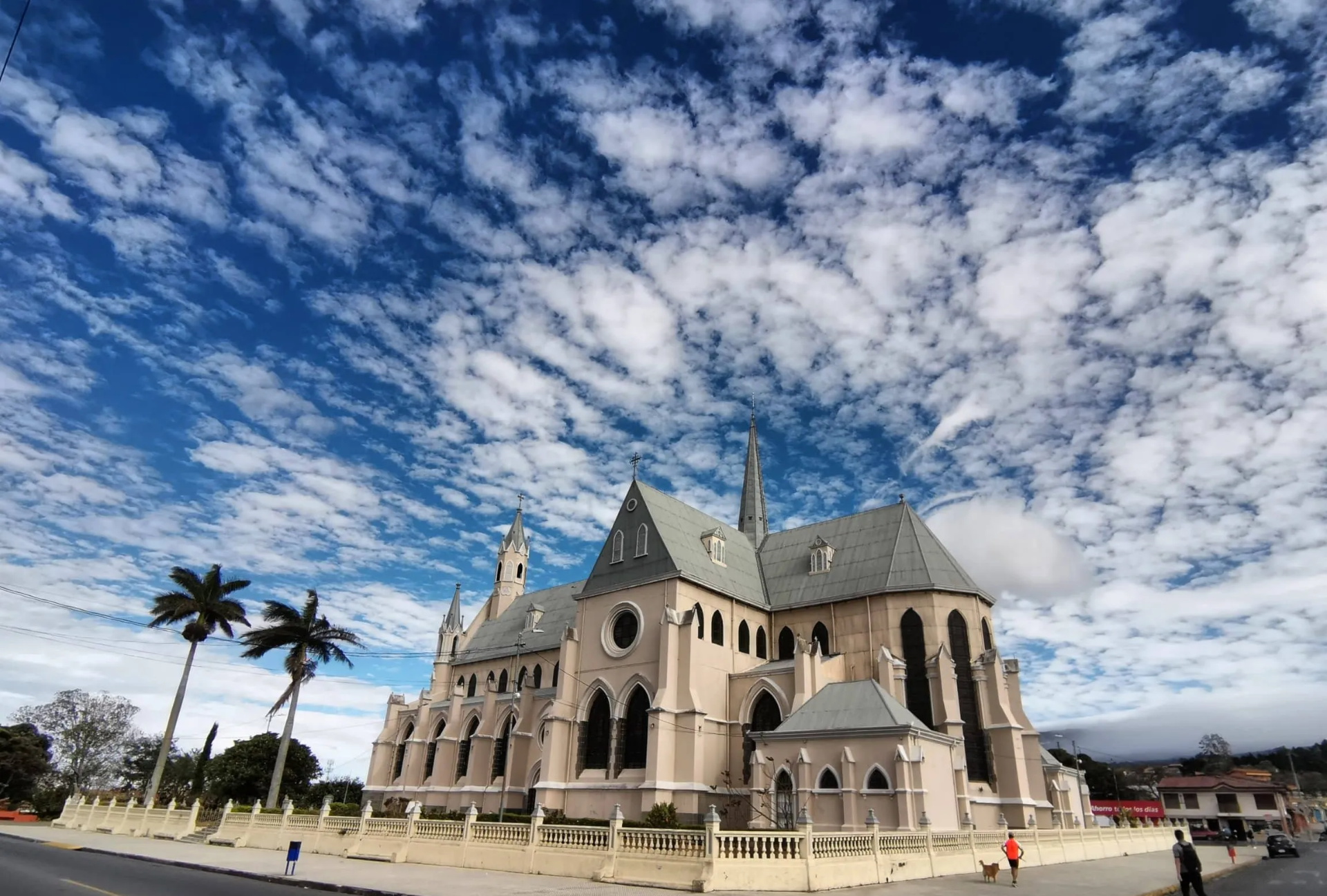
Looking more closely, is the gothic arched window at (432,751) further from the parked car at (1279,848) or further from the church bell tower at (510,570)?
the parked car at (1279,848)

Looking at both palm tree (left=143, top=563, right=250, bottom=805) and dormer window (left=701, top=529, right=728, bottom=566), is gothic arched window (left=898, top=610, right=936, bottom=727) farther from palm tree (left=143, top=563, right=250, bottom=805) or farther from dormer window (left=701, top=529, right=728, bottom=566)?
palm tree (left=143, top=563, right=250, bottom=805)

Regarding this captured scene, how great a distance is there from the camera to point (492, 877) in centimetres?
1859

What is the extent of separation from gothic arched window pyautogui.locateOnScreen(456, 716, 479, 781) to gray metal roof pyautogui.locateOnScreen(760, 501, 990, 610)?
2056cm

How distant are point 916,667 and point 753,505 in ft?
55.7

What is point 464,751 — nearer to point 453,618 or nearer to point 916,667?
point 453,618

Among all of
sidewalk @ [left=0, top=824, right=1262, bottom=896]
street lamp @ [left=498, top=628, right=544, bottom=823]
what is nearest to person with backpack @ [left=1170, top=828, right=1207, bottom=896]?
sidewalk @ [left=0, top=824, right=1262, bottom=896]

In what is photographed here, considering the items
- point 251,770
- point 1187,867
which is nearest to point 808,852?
point 1187,867

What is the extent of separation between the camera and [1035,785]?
103 ft

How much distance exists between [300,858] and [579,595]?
54.4 ft

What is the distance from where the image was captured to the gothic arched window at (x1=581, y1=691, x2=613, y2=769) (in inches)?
1351

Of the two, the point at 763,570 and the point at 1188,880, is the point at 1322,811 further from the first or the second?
the point at 1188,880

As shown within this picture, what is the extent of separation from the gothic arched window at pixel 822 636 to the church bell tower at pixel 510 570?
29.4 m

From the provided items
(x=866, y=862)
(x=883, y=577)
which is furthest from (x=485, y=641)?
(x=866, y=862)

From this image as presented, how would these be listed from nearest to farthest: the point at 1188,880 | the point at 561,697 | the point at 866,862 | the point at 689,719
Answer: the point at 1188,880, the point at 866,862, the point at 689,719, the point at 561,697
